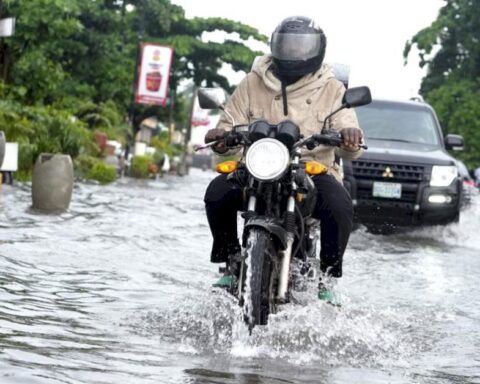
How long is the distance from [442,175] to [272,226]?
987 centimetres

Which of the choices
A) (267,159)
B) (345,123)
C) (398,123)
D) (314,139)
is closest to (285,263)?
(267,159)

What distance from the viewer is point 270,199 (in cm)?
648

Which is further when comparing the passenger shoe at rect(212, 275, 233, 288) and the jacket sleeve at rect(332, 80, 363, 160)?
the jacket sleeve at rect(332, 80, 363, 160)

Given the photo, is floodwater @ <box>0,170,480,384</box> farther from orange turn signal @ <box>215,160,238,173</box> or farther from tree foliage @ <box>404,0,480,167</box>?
tree foliage @ <box>404,0,480,167</box>

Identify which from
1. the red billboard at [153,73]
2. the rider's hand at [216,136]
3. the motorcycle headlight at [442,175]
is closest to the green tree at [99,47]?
the red billboard at [153,73]

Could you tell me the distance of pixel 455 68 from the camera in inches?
2328

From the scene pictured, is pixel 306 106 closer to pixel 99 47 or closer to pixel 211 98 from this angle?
pixel 211 98

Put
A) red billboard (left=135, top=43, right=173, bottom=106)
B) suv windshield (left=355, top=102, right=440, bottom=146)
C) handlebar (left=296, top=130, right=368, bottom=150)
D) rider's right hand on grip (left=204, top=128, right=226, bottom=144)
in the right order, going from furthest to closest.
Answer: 1. red billboard (left=135, top=43, right=173, bottom=106)
2. suv windshield (left=355, top=102, right=440, bottom=146)
3. rider's right hand on grip (left=204, top=128, right=226, bottom=144)
4. handlebar (left=296, top=130, right=368, bottom=150)

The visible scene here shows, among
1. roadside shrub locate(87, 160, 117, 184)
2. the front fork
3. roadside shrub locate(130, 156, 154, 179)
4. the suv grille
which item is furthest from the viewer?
roadside shrub locate(130, 156, 154, 179)

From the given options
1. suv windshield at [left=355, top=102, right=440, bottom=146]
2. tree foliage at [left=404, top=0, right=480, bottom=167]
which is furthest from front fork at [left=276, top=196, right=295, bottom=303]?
tree foliage at [left=404, top=0, right=480, bottom=167]

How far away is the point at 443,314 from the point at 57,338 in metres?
3.38

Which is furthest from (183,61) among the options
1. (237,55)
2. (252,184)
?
(252,184)

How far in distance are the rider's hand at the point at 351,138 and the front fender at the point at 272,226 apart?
69cm

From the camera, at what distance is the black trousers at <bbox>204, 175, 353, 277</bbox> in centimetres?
706
